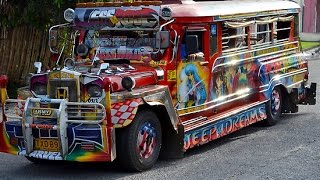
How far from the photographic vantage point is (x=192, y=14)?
30.9ft

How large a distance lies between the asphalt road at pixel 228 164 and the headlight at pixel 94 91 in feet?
3.40

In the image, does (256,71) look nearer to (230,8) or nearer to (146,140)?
(230,8)

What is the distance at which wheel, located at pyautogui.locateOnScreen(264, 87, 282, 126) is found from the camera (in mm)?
11852

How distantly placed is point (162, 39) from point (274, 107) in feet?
12.8

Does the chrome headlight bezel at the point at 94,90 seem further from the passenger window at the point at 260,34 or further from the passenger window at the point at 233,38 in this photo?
the passenger window at the point at 260,34

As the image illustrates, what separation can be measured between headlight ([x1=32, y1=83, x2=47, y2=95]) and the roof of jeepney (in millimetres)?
1955

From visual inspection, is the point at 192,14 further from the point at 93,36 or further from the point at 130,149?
the point at 130,149

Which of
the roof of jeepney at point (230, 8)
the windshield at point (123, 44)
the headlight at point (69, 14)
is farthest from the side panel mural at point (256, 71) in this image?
the headlight at point (69, 14)

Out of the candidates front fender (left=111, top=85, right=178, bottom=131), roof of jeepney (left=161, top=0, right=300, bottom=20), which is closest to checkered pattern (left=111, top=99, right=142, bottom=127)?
front fender (left=111, top=85, right=178, bottom=131)

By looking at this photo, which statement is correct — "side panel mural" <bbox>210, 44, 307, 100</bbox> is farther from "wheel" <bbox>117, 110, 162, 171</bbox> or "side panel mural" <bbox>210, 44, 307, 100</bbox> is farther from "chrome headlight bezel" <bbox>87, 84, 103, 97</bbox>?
"chrome headlight bezel" <bbox>87, 84, 103, 97</bbox>

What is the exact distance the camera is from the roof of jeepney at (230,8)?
945 cm

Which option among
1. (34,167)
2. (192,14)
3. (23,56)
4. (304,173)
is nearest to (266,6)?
(192,14)

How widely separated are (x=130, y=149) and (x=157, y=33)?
1.72 meters

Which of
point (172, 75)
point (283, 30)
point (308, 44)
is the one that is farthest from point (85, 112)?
point (308, 44)
